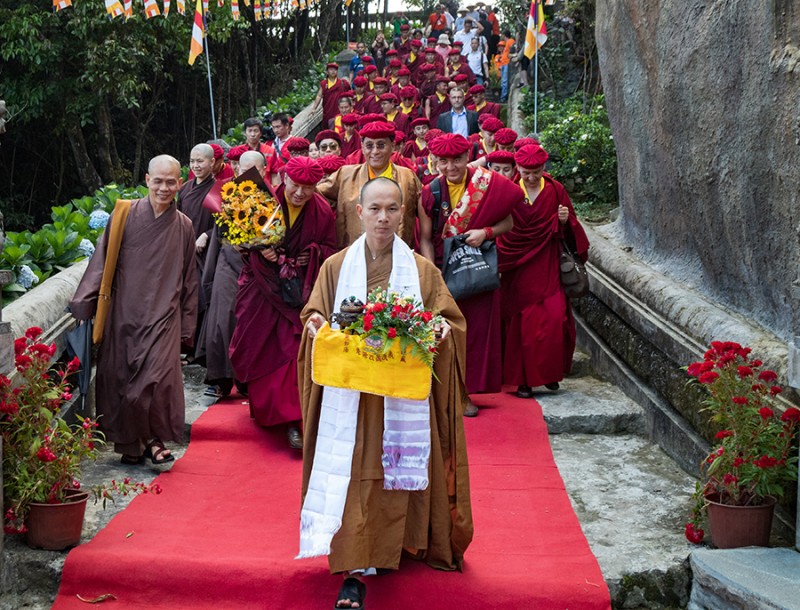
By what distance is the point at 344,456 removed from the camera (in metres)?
4.48

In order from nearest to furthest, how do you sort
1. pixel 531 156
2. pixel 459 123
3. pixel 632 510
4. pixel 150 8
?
pixel 632 510 < pixel 531 156 < pixel 150 8 < pixel 459 123

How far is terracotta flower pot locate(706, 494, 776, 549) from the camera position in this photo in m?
4.77

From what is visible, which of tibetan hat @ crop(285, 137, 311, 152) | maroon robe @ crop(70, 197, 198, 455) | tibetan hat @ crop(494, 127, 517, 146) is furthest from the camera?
tibetan hat @ crop(285, 137, 311, 152)

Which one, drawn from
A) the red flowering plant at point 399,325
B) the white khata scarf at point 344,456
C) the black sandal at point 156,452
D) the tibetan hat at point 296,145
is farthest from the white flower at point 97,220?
the red flowering plant at point 399,325

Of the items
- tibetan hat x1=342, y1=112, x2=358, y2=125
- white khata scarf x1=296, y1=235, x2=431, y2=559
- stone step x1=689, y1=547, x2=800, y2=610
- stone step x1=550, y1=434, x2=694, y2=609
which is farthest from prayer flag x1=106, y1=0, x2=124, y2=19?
stone step x1=689, y1=547, x2=800, y2=610

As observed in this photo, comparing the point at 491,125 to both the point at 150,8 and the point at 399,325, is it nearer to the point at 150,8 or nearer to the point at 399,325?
the point at 150,8

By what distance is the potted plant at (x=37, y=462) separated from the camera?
484cm

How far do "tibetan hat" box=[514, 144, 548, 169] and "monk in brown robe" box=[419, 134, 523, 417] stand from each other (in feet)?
1.26

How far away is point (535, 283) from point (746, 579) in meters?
3.35

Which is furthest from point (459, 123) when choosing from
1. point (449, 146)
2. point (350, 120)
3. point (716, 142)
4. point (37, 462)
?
point (37, 462)

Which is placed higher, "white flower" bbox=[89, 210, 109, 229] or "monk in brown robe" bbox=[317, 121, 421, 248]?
"monk in brown robe" bbox=[317, 121, 421, 248]

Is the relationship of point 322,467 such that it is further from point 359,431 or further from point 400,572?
point 400,572

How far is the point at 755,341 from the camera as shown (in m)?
5.58

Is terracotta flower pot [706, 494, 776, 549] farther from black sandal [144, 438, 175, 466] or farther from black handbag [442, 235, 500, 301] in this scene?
Answer: black sandal [144, 438, 175, 466]
